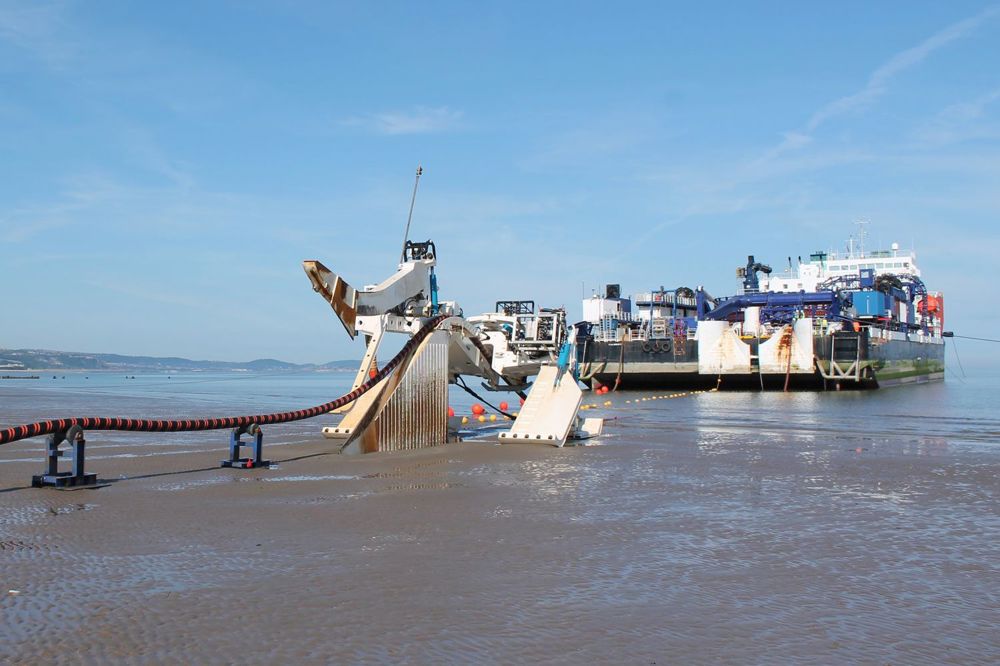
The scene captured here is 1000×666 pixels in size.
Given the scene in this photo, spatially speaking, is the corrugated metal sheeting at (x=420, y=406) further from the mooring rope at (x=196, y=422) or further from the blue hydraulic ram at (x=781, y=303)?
the blue hydraulic ram at (x=781, y=303)

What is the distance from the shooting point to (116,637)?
18.1 feet

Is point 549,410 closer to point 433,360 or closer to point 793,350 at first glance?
point 433,360

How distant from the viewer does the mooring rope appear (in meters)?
11.0

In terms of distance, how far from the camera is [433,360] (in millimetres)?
16828

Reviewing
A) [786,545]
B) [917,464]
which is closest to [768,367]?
[917,464]

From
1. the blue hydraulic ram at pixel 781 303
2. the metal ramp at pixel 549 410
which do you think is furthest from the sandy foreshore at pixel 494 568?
the blue hydraulic ram at pixel 781 303

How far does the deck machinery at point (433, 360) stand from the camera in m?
16.2

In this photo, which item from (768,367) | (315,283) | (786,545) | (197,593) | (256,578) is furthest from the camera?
(768,367)

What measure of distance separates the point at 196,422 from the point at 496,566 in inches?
316

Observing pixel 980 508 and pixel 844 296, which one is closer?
pixel 980 508

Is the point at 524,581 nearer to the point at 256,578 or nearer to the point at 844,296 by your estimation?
the point at 256,578

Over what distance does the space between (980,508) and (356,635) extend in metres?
8.76

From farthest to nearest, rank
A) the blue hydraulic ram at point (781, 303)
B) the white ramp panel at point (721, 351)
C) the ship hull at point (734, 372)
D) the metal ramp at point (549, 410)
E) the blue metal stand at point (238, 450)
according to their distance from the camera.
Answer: the blue hydraulic ram at point (781, 303)
the white ramp panel at point (721, 351)
the ship hull at point (734, 372)
the metal ramp at point (549, 410)
the blue metal stand at point (238, 450)

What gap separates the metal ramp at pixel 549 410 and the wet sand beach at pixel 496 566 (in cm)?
370
